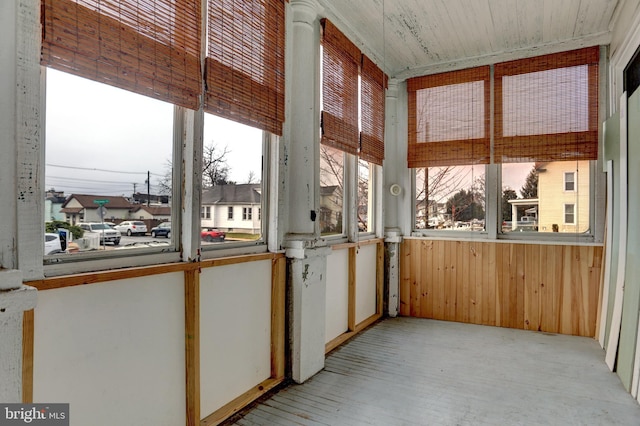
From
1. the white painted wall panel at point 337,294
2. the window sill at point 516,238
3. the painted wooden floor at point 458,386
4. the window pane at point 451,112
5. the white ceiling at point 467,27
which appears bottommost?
the painted wooden floor at point 458,386

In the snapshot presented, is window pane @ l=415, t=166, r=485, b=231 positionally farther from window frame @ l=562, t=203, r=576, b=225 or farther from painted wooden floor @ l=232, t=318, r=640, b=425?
painted wooden floor @ l=232, t=318, r=640, b=425

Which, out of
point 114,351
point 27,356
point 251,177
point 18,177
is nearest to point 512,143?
point 251,177

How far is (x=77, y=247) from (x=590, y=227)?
4389 millimetres

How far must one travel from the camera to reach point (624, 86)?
3.26 metres

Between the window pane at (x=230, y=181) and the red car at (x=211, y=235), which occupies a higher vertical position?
the window pane at (x=230, y=181)

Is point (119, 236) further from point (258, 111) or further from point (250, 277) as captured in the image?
point (258, 111)

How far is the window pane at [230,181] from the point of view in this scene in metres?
2.23

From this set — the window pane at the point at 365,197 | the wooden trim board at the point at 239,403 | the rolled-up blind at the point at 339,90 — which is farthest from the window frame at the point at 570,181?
the wooden trim board at the point at 239,403

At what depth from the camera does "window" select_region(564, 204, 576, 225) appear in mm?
3910

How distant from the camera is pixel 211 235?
89.4 inches

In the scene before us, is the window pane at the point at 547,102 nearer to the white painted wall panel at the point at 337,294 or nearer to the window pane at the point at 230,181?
the white painted wall panel at the point at 337,294

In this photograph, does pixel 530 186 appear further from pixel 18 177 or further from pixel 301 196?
pixel 18 177

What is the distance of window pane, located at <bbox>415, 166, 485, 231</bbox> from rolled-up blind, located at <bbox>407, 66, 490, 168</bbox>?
14 centimetres

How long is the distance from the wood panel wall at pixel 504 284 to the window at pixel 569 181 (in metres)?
0.61
